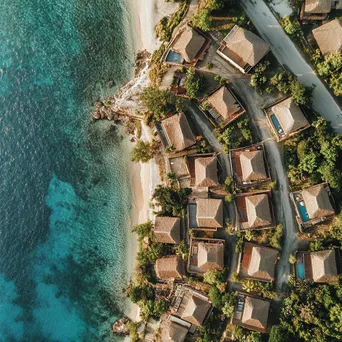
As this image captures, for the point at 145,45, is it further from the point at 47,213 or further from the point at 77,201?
the point at 47,213

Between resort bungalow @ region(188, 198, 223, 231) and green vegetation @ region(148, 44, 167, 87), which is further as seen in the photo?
green vegetation @ region(148, 44, 167, 87)

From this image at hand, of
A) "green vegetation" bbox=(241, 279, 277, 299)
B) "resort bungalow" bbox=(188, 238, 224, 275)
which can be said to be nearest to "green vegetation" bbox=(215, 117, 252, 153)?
"resort bungalow" bbox=(188, 238, 224, 275)

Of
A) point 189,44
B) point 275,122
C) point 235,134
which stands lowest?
point 235,134

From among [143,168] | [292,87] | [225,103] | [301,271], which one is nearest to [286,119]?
[292,87]

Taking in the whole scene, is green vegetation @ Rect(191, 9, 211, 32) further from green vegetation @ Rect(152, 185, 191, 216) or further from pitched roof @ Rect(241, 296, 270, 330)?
pitched roof @ Rect(241, 296, 270, 330)

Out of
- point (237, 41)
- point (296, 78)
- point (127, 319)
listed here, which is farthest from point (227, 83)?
point (127, 319)

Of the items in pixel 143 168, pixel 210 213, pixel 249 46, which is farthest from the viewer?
pixel 143 168

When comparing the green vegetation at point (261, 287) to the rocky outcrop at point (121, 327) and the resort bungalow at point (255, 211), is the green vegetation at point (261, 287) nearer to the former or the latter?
the resort bungalow at point (255, 211)

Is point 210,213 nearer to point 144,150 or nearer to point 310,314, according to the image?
point 144,150
